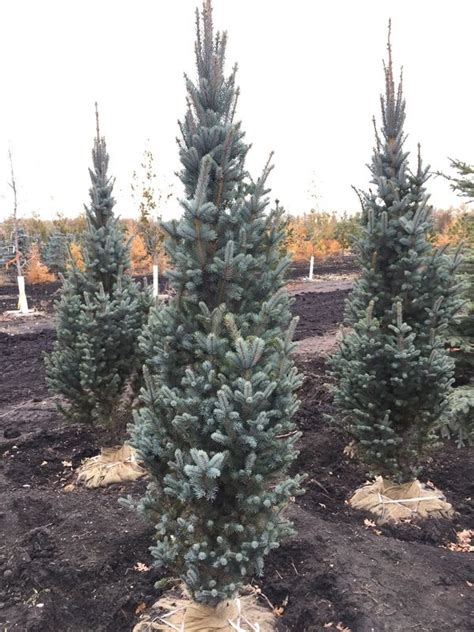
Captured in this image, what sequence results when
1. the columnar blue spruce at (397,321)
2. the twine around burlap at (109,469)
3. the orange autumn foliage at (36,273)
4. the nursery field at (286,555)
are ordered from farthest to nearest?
1. the orange autumn foliage at (36,273)
2. the twine around burlap at (109,469)
3. the columnar blue spruce at (397,321)
4. the nursery field at (286,555)

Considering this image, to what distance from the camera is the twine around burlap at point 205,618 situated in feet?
11.3

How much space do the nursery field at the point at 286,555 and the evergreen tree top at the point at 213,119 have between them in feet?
9.06

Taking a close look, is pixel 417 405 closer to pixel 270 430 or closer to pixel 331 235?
pixel 270 430

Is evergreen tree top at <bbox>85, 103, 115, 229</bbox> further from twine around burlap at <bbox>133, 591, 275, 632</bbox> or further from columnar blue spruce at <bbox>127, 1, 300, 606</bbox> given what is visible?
twine around burlap at <bbox>133, 591, 275, 632</bbox>

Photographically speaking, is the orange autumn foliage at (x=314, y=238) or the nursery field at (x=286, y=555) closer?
the nursery field at (x=286, y=555)

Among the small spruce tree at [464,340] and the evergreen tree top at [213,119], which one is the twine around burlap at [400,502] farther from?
the evergreen tree top at [213,119]

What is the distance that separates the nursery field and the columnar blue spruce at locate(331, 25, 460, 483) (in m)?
0.72

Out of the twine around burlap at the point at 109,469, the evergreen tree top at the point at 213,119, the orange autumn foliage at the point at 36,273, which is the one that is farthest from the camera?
the orange autumn foliage at the point at 36,273

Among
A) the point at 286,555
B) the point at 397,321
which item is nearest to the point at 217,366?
the point at 286,555

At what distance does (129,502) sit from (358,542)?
202 centimetres

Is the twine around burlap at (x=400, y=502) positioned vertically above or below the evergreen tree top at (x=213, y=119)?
below

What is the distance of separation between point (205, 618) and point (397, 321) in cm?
283

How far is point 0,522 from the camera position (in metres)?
4.85

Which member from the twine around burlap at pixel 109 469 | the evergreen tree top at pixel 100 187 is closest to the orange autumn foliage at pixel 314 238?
the evergreen tree top at pixel 100 187
